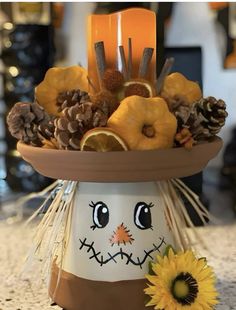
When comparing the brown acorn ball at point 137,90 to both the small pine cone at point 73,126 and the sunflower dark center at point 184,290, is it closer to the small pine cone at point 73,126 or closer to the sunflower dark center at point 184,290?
the small pine cone at point 73,126

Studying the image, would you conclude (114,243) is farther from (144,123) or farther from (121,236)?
(144,123)

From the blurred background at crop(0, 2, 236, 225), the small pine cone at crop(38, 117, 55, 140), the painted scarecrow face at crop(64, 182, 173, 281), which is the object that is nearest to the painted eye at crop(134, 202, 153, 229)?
the painted scarecrow face at crop(64, 182, 173, 281)

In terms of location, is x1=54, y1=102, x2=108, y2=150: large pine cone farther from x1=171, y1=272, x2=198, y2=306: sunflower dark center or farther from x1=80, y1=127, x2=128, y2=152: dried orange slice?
x1=171, y1=272, x2=198, y2=306: sunflower dark center

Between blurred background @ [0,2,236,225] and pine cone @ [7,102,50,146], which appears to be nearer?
pine cone @ [7,102,50,146]

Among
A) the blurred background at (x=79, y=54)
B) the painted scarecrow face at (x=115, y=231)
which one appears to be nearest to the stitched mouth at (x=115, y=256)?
the painted scarecrow face at (x=115, y=231)

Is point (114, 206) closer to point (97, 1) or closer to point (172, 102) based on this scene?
point (172, 102)

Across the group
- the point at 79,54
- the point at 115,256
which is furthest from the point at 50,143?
the point at 79,54
